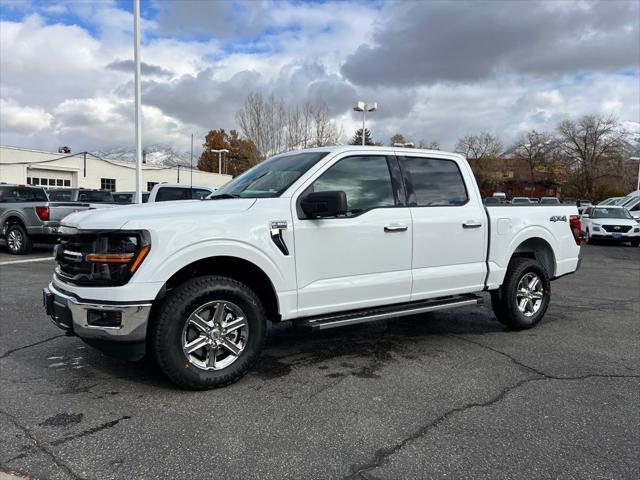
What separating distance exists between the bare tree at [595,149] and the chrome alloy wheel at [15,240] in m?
64.5

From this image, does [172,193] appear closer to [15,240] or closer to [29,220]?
[29,220]

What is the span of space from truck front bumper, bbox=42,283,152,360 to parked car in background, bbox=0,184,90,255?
10.1 meters

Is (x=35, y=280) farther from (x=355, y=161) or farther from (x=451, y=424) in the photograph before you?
(x=451, y=424)

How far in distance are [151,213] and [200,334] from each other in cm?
98

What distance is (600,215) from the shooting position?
850 inches

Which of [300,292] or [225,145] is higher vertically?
[225,145]

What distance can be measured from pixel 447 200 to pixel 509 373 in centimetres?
180

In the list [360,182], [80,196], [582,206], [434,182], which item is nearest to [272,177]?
[360,182]

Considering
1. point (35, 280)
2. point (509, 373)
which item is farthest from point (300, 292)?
point (35, 280)

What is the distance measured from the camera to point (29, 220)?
1313cm

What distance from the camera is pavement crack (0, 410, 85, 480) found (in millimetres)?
2779

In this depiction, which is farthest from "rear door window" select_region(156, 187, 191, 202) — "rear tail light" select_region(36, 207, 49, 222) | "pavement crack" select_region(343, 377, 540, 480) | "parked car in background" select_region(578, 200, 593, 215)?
"parked car in background" select_region(578, 200, 593, 215)

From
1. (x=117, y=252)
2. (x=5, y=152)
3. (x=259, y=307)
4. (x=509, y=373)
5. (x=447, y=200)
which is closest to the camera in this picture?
(x=117, y=252)

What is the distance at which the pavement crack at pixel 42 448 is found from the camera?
109 inches
